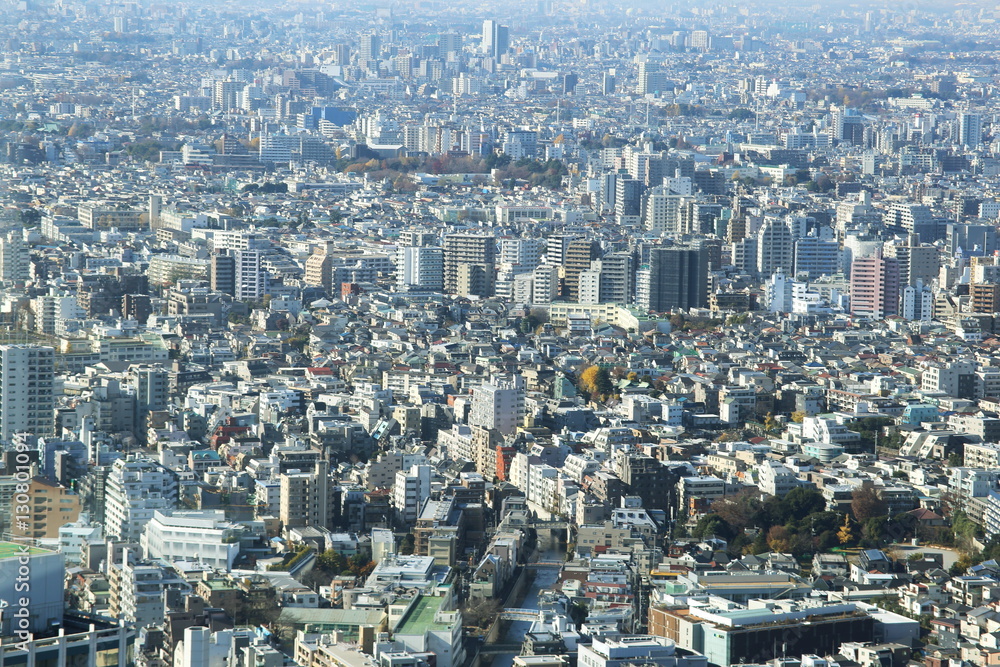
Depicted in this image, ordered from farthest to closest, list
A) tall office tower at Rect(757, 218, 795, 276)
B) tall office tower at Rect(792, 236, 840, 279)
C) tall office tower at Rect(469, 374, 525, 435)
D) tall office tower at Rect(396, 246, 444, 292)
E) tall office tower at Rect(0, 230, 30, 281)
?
tall office tower at Rect(757, 218, 795, 276), tall office tower at Rect(792, 236, 840, 279), tall office tower at Rect(396, 246, 444, 292), tall office tower at Rect(0, 230, 30, 281), tall office tower at Rect(469, 374, 525, 435)

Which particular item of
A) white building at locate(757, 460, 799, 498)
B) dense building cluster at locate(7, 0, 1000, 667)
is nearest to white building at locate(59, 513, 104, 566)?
dense building cluster at locate(7, 0, 1000, 667)

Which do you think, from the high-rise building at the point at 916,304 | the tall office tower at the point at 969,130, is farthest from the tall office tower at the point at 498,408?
the tall office tower at the point at 969,130

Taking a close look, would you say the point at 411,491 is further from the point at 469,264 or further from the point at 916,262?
the point at 916,262

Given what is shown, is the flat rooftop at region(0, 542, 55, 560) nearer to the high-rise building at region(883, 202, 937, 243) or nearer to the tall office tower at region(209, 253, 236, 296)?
the tall office tower at region(209, 253, 236, 296)

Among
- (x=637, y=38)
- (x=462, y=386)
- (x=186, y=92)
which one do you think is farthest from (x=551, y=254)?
(x=637, y=38)

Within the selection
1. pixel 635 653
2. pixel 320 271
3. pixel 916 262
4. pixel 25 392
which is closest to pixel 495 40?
pixel 916 262

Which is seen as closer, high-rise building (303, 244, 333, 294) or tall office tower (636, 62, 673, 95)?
high-rise building (303, 244, 333, 294)

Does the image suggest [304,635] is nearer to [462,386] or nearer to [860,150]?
[462,386]
